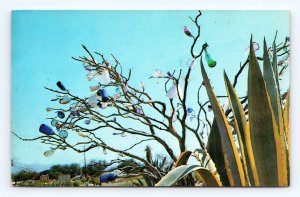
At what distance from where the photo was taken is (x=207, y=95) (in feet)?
7.07

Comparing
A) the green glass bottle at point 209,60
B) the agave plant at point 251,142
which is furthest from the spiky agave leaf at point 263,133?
the green glass bottle at point 209,60

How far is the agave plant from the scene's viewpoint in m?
2.14

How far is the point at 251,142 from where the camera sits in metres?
2.15

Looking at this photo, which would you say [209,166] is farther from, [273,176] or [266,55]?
[266,55]

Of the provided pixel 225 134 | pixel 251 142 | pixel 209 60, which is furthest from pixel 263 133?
pixel 209 60

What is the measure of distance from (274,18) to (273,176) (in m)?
0.76

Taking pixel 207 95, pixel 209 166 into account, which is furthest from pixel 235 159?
pixel 207 95

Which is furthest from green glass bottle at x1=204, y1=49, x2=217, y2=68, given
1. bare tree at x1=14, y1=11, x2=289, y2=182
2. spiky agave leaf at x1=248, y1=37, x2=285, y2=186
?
spiky agave leaf at x1=248, y1=37, x2=285, y2=186

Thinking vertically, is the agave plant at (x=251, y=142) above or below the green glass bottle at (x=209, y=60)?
below

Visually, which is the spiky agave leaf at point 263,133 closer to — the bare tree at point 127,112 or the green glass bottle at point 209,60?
the bare tree at point 127,112

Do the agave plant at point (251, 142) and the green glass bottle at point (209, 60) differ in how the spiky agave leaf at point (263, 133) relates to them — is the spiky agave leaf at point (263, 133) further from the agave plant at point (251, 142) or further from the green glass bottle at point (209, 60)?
the green glass bottle at point (209, 60)

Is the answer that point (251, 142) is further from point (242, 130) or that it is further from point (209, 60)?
point (209, 60)

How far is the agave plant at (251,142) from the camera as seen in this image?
2139 mm

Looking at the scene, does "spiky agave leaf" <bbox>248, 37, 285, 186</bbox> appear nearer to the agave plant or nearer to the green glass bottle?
the agave plant
